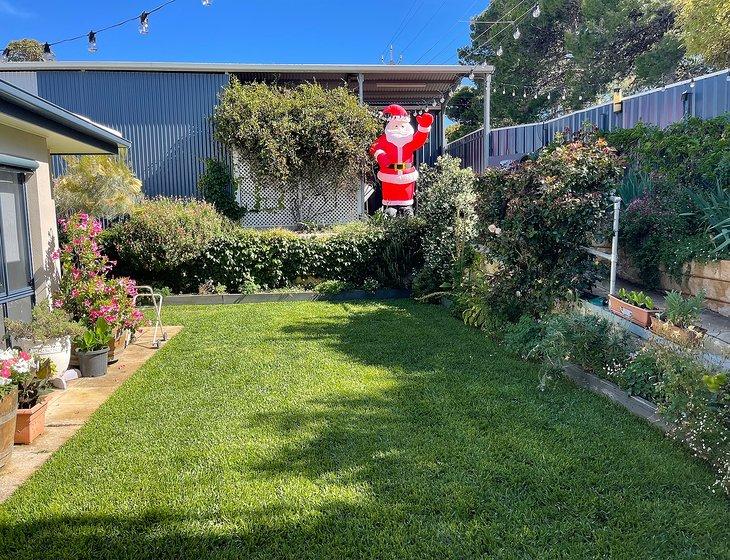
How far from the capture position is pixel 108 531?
2.71 meters

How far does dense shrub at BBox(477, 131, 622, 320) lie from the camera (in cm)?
562

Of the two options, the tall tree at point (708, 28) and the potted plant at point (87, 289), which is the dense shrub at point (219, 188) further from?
the tall tree at point (708, 28)

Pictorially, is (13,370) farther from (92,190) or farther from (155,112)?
(155,112)

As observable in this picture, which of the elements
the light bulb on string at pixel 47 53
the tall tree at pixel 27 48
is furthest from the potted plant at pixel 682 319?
the tall tree at pixel 27 48

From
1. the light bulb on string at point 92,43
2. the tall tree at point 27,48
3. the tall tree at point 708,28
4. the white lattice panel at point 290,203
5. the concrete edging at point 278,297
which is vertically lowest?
the concrete edging at point 278,297

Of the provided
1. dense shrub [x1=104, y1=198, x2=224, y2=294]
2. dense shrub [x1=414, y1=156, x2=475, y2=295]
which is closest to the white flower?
dense shrub [x1=104, y1=198, x2=224, y2=294]

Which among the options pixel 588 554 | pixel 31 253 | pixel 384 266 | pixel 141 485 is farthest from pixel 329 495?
pixel 384 266

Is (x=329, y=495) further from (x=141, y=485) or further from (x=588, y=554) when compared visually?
(x=588, y=554)

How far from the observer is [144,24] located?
11688mm

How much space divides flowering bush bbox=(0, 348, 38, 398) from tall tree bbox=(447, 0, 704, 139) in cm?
1942

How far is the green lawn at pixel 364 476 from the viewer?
260 cm

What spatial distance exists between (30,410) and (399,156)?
32.2 feet

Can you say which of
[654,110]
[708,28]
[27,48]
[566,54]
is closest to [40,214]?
[654,110]

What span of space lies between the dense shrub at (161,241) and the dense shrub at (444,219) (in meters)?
3.86
